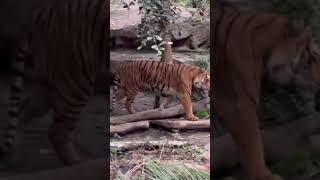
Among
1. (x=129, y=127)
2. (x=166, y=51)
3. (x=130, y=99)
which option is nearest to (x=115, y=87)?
(x=130, y=99)

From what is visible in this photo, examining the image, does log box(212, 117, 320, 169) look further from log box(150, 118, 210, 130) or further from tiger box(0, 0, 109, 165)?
tiger box(0, 0, 109, 165)

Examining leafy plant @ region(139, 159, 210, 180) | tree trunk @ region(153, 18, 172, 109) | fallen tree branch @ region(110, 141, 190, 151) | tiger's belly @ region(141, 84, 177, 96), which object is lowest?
leafy plant @ region(139, 159, 210, 180)

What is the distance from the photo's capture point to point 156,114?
3.09 metres

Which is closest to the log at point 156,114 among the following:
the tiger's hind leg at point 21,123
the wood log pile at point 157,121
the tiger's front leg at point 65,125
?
the wood log pile at point 157,121

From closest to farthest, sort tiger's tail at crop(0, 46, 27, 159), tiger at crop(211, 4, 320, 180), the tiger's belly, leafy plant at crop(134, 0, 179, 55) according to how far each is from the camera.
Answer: tiger's tail at crop(0, 46, 27, 159) < tiger at crop(211, 4, 320, 180) < leafy plant at crop(134, 0, 179, 55) < the tiger's belly

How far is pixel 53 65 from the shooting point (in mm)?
2666

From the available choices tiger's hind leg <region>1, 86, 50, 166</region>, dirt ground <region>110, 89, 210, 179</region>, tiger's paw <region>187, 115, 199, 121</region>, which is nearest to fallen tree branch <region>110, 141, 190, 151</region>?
dirt ground <region>110, 89, 210, 179</region>

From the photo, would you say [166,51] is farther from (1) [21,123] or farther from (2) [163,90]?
(1) [21,123]

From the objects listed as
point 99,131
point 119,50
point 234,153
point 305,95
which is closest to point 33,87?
point 99,131

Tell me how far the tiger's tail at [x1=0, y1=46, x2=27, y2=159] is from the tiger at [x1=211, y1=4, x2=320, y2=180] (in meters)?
0.87

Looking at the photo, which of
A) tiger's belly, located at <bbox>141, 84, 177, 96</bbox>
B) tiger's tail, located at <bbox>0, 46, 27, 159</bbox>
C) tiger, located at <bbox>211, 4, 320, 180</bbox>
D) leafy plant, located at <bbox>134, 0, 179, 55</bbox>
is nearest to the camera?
tiger's tail, located at <bbox>0, 46, 27, 159</bbox>

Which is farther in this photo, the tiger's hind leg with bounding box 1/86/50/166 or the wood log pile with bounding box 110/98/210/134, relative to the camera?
the wood log pile with bounding box 110/98/210/134

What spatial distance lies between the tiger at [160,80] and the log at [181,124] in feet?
0.09

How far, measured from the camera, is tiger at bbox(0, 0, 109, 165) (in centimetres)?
264
